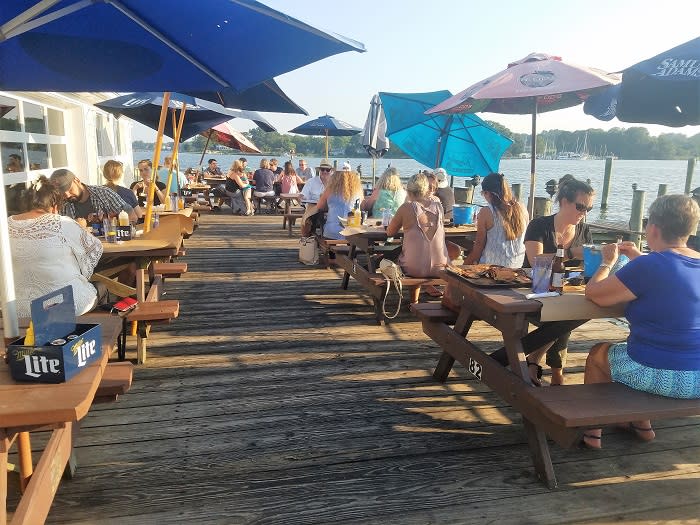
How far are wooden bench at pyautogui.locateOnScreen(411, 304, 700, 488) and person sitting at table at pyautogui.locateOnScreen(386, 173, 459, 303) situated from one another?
2.10 m

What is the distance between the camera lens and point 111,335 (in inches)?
89.5

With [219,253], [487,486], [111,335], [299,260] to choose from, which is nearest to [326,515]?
[487,486]

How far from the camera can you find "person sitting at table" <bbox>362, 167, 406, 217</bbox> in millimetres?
Answer: 6785

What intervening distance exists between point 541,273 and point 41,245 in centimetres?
284

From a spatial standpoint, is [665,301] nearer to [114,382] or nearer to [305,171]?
[114,382]

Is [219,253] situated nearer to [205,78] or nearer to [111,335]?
[205,78]

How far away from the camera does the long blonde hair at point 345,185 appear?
22.1ft

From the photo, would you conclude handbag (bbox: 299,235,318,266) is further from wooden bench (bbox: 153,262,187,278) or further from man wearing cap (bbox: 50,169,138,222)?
man wearing cap (bbox: 50,169,138,222)

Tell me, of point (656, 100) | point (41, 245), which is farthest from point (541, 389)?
point (656, 100)

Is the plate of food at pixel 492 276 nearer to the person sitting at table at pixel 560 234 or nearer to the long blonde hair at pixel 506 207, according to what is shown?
the person sitting at table at pixel 560 234

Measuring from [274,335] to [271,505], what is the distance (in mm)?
2277

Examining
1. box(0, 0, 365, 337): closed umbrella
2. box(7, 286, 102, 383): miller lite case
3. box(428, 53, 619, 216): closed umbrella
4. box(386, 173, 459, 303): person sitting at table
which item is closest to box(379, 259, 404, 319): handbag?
box(386, 173, 459, 303): person sitting at table

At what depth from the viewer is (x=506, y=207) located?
427 centimetres

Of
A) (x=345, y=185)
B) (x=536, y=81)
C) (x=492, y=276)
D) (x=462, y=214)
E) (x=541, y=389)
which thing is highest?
(x=536, y=81)
